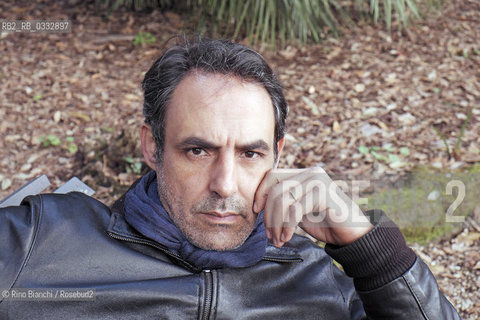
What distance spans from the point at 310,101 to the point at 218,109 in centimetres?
307

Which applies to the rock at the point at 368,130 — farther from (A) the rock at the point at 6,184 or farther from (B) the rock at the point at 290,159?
(A) the rock at the point at 6,184

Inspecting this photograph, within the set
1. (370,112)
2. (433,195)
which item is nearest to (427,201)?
(433,195)

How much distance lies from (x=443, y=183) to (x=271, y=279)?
201 centimetres

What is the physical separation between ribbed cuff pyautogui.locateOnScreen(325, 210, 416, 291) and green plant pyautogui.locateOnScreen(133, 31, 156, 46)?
4.53 metres

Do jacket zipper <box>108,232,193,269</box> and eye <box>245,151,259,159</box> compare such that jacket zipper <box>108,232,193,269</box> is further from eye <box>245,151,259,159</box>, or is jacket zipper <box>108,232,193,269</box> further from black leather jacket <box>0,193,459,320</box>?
eye <box>245,151,259,159</box>

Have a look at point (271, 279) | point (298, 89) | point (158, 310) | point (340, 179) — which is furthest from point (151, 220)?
point (298, 89)

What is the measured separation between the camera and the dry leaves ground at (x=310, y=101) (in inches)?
167

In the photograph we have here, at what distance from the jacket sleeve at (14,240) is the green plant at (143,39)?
422 cm

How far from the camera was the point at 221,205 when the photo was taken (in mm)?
2168

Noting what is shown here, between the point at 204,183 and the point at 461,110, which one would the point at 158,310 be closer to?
the point at 204,183

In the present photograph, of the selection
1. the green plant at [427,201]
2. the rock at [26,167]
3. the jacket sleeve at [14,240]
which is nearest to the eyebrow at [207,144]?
the jacket sleeve at [14,240]

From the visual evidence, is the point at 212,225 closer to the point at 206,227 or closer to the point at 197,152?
the point at 206,227

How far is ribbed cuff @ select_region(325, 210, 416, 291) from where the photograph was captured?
2242 millimetres

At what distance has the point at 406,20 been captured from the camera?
5832 mm
